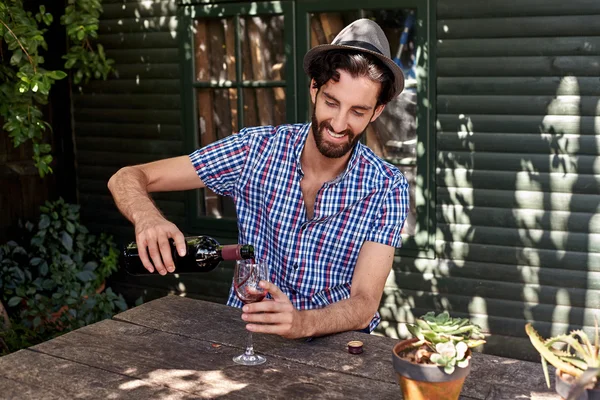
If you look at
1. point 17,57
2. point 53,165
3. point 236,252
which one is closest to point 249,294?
point 236,252

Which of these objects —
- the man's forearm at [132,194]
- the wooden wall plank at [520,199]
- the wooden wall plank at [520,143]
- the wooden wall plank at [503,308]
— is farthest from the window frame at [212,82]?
the man's forearm at [132,194]

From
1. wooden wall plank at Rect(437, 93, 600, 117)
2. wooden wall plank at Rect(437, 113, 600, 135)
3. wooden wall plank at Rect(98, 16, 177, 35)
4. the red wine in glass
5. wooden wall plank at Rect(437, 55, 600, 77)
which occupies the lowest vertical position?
the red wine in glass

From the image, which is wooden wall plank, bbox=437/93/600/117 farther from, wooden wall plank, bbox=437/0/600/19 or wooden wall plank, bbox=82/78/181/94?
wooden wall plank, bbox=82/78/181/94

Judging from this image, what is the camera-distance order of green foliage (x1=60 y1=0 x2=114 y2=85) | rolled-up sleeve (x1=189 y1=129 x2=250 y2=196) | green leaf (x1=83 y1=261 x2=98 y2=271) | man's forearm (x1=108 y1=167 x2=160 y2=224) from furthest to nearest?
green leaf (x1=83 y1=261 x2=98 y2=271), green foliage (x1=60 y1=0 x2=114 y2=85), rolled-up sleeve (x1=189 y1=129 x2=250 y2=196), man's forearm (x1=108 y1=167 x2=160 y2=224)

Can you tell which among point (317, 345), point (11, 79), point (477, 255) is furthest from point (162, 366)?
point (11, 79)

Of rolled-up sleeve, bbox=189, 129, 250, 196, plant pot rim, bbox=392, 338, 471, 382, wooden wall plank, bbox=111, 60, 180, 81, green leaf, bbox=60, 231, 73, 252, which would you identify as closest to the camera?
plant pot rim, bbox=392, 338, 471, 382

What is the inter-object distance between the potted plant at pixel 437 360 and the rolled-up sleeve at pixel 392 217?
987 mm

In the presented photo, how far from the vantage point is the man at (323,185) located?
2842 mm

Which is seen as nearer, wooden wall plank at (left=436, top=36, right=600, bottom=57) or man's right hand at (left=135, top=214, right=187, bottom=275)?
man's right hand at (left=135, top=214, right=187, bottom=275)

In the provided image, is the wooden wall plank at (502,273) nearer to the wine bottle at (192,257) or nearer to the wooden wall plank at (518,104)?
the wooden wall plank at (518,104)

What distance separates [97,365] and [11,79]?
3.29 m

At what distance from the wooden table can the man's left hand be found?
0.12m

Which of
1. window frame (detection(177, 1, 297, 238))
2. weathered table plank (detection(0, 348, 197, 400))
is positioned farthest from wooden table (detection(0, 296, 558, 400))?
window frame (detection(177, 1, 297, 238))

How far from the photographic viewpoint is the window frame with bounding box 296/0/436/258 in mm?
4746
